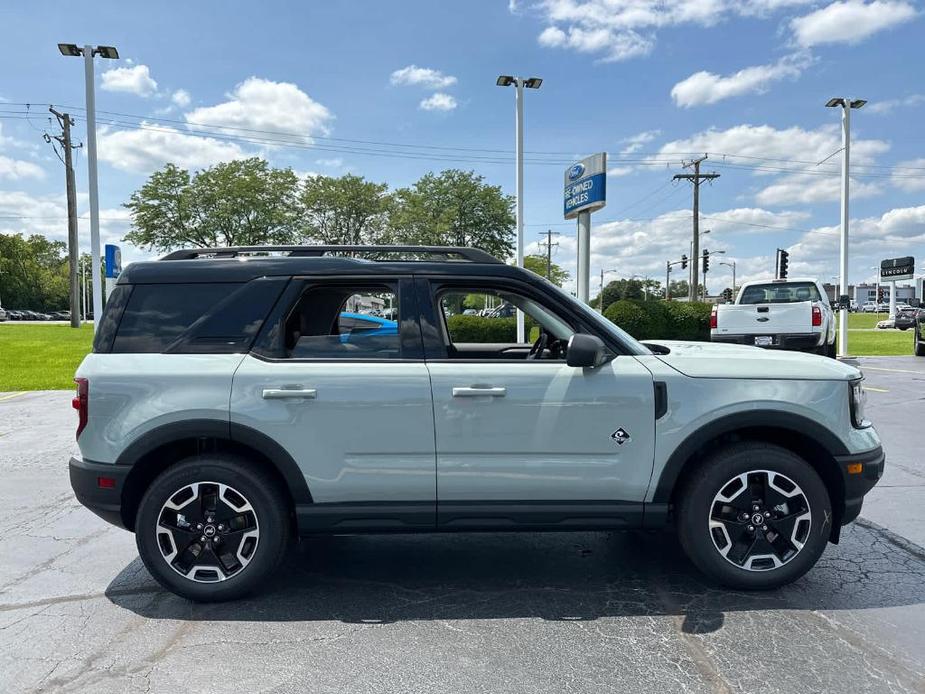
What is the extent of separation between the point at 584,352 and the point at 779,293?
1194cm

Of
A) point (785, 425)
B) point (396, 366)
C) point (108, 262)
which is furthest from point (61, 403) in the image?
point (785, 425)

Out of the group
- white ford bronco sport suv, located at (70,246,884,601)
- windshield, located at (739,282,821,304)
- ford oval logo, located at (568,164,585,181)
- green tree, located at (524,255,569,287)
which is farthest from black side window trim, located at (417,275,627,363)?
green tree, located at (524,255,569,287)

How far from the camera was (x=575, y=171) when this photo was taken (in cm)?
1720

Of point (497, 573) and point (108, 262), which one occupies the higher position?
point (108, 262)

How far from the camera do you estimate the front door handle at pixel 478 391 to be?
3.29 meters

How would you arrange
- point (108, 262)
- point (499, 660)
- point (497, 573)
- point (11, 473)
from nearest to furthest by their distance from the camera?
point (499, 660), point (497, 573), point (11, 473), point (108, 262)

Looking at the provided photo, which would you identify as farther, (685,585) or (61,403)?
(61,403)

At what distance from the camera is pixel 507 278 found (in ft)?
11.7

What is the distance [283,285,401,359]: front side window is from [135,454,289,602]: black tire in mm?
709

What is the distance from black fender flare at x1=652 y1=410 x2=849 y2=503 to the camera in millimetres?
3342

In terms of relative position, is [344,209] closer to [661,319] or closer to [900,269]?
[661,319]

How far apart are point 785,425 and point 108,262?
14120 millimetres

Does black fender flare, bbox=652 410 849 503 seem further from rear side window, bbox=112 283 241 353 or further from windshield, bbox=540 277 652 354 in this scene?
rear side window, bbox=112 283 241 353

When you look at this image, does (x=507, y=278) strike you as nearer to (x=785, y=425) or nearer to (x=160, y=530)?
(x=785, y=425)
